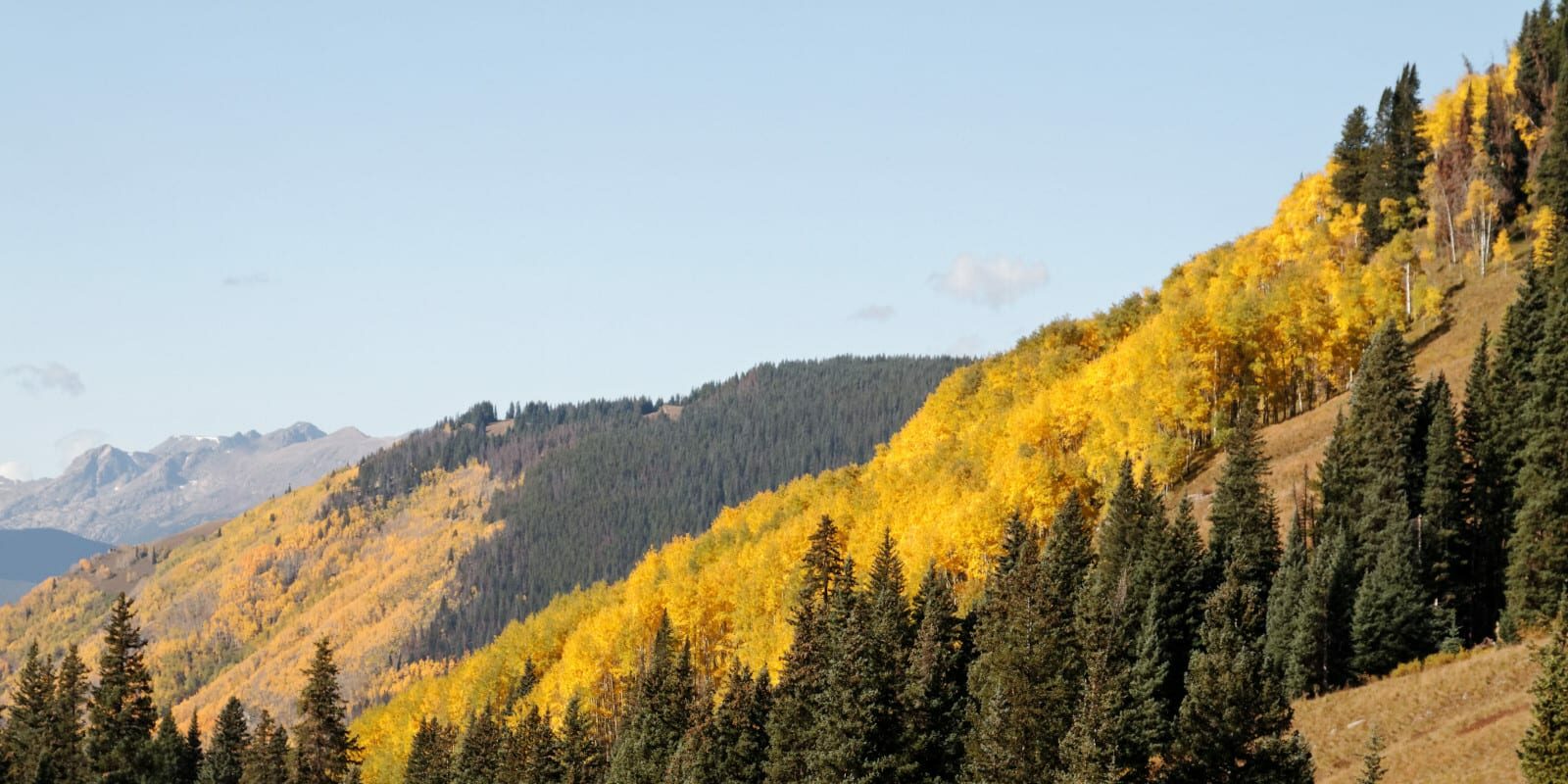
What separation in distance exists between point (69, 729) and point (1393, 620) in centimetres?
8193

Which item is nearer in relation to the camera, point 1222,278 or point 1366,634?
point 1366,634

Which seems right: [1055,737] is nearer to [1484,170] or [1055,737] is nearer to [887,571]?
[887,571]

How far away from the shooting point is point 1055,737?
5278cm

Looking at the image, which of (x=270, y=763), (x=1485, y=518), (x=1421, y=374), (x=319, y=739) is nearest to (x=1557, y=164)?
(x=1421, y=374)

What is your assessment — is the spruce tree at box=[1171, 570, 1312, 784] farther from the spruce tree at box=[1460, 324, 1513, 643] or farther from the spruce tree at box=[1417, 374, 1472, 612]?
the spruce tree at box=[1460, 324, 1513, 643]

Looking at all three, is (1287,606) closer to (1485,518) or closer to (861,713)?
(1485,518)

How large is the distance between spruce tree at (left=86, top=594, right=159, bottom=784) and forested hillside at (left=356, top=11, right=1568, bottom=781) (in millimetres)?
29094

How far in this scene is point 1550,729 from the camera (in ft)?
130

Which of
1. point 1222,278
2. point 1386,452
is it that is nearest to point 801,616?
point 1386,452

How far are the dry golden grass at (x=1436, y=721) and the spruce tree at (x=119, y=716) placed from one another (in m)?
72.4

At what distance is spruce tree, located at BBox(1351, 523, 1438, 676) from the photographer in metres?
62.3

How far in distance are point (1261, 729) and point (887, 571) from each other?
34337mm

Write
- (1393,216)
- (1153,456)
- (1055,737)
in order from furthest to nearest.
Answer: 1. (1393,216)
2. (1153,456)
3. (1055,737)

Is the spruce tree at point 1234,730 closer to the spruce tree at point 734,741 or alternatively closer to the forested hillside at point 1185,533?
the forested hillside at point 1185,533
